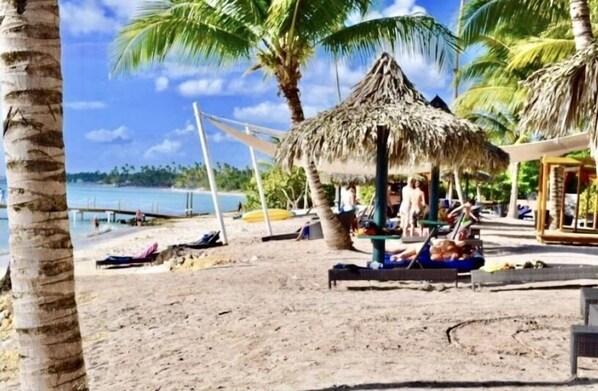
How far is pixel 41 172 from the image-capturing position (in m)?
2.54

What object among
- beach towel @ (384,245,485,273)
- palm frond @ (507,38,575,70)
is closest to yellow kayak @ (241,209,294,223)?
palm frond @ (507,38,575,70)

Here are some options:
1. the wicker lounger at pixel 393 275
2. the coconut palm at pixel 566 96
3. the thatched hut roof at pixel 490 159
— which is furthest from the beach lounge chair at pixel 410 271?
the thatched hut roof at pixel 490 159

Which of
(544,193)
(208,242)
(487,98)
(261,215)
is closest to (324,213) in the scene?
(208,242)

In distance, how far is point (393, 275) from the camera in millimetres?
7574

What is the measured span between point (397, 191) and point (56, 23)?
75.2ft

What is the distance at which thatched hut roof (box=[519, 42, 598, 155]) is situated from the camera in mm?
6324

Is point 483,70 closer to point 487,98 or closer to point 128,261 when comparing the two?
point 487,98

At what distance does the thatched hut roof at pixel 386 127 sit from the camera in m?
8.63

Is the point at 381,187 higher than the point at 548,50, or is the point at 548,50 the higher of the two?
the point at 548,50

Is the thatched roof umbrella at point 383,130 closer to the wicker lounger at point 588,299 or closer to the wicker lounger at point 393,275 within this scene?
the wicker lounger at point 393,275

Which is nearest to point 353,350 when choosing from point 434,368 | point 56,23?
point 434,368

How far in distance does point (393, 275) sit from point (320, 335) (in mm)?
2459

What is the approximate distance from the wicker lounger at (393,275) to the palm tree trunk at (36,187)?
5.11 meters

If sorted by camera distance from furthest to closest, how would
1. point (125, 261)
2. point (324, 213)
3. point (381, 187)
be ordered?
point (125, 261)
point (324, 213)
point (381, 187)
